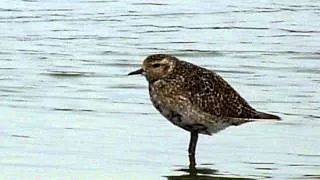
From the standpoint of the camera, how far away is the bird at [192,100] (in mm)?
9430

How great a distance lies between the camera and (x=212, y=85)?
375 inches

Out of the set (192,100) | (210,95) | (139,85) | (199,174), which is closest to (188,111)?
(192,100)

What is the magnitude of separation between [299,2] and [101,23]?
344cm

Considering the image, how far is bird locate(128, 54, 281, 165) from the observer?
9430mm

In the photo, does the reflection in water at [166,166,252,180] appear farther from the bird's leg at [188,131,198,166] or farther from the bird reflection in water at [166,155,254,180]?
the bird's leg at [188,131,198,166]

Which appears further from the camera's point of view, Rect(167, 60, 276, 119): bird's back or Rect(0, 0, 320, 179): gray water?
Rect(167, 60, 276, 119): bird's back

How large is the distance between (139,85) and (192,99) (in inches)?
127

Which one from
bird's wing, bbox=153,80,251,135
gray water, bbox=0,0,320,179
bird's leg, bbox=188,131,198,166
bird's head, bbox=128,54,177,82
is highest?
bird's head, bbox=128,54,177,82

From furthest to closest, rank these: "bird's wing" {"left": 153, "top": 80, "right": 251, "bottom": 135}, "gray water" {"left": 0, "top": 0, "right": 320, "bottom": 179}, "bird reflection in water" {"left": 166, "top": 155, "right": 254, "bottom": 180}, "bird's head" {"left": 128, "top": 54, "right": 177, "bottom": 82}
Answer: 1. "bird's head" {"left": 128, "top": 54, "right": 177, "bottom": 82}
2. "bird's wing" {"left": 153, "top": 80, "right": 251, "bottom": 135}
3. "gray water" {"left": 0, "top": 0, "right": 320, "bottom": 179}
4. "bird reflection in water" {"left": 166, "top": 155, "right": 254, "bottom": 180}

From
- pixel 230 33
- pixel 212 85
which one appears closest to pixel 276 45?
pixel 230 33

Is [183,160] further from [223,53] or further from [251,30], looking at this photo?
[251,30]

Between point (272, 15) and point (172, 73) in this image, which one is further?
point (272, 15)

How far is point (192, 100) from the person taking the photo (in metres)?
9.44

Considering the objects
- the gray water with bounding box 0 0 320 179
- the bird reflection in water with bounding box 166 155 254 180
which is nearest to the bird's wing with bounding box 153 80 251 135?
the gray water with bounding box 0 0 320 179
